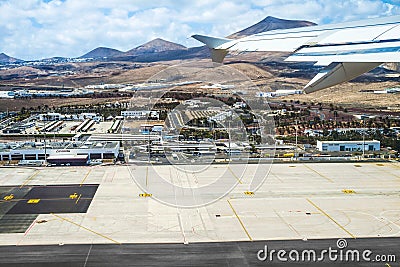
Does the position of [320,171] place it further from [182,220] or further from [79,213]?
[79,213]

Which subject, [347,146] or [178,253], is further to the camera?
[347,146]

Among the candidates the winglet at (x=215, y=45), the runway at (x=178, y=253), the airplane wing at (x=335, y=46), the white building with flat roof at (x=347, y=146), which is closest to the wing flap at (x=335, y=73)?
the airplane wing at (x=335, y=46)

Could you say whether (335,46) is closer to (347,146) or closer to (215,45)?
(215,45)

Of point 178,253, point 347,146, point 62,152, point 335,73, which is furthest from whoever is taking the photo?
point 347,146

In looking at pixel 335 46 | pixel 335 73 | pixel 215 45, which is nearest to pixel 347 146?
pixel 215 45

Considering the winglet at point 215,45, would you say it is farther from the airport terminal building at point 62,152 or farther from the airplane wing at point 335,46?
the airport terminal building at point 62,152

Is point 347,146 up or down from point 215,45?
down

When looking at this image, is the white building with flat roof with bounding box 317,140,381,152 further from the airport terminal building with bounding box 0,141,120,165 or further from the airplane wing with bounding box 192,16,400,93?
the airplane wing with bounding box 192,16,400,93
